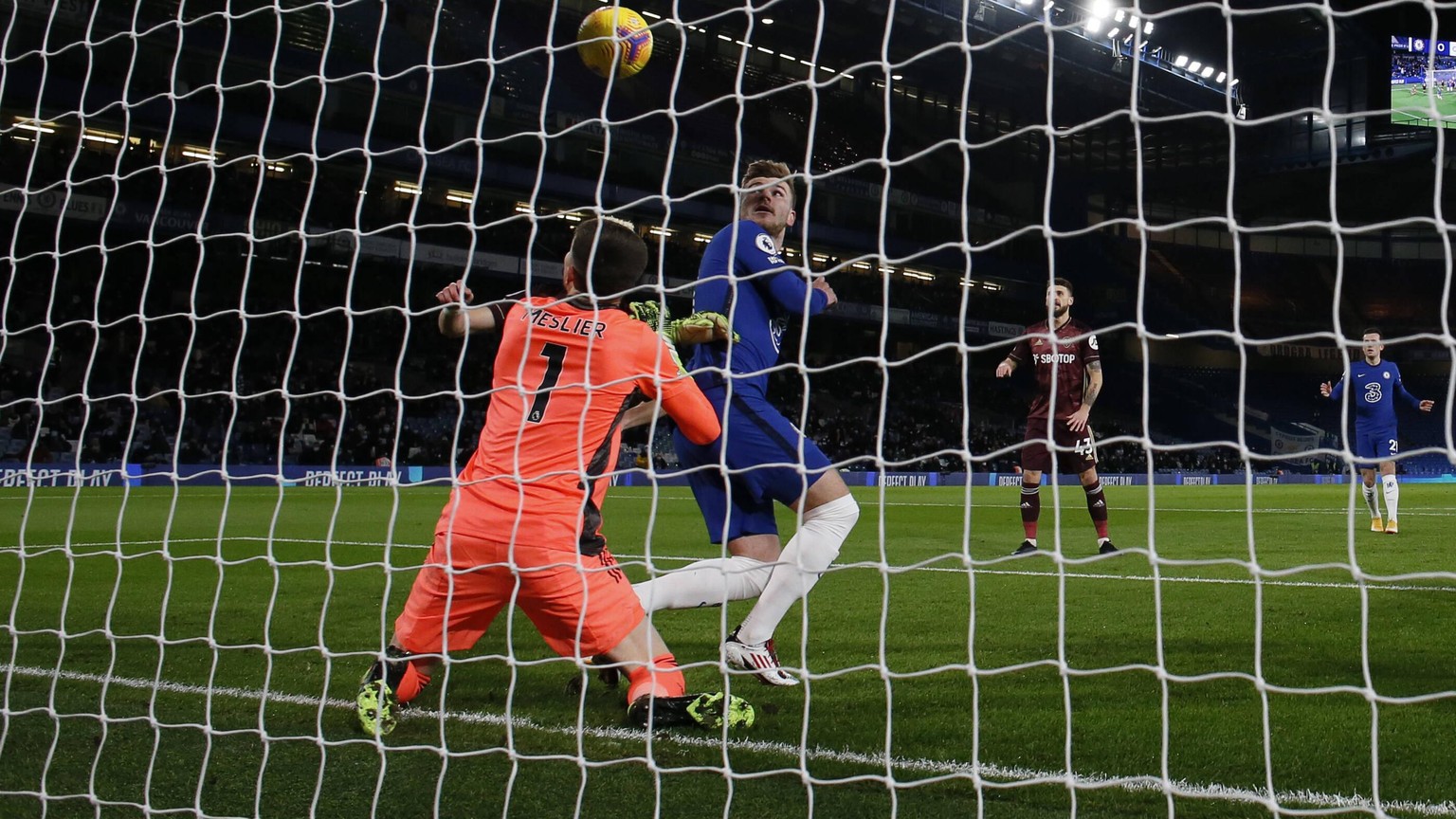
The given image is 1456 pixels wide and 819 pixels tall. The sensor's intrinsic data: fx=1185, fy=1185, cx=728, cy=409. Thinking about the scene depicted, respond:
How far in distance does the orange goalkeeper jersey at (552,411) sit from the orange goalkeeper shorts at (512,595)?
0.05m

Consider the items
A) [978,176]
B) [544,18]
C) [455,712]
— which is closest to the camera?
[455,712]

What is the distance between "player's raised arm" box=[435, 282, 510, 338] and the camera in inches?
124

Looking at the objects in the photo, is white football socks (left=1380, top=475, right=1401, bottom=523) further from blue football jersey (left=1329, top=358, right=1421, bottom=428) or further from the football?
the football

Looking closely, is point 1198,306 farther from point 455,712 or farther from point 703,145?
point 455,712

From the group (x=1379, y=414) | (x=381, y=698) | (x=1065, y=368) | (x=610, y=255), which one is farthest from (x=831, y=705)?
(x=1379, y=414)

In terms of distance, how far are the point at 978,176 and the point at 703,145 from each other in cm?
1031

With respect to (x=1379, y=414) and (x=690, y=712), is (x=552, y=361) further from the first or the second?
(x=1379, y=414)

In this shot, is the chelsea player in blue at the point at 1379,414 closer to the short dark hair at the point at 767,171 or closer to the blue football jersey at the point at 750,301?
→ the blue football jersey at the point at 750,301

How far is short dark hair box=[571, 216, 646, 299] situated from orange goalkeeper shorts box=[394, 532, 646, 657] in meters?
0.74

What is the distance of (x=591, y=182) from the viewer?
29.4m

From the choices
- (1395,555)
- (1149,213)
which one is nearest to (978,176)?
(1149,213)

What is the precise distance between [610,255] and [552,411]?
458 mm

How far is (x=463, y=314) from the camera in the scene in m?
3.17

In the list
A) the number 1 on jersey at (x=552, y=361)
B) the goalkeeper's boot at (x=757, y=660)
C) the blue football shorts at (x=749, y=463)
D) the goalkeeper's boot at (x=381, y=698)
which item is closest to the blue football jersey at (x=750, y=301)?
the blue football shorts at (x=749, y=463)
